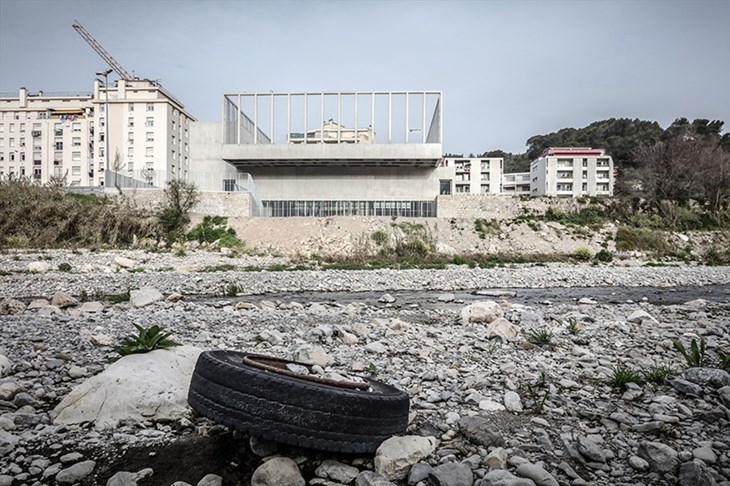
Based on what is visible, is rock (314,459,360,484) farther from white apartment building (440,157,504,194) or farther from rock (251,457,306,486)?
white apartment building (440,157,504,194)

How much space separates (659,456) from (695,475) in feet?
0.99

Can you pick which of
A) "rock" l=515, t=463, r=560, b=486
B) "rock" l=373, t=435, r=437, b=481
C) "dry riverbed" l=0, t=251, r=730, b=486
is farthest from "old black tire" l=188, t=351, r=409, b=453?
"rock" l=515, t=463, r=560, b=486

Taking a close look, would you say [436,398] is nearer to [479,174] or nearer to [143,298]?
[143,298]

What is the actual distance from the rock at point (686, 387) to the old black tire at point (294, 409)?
10.7 feet

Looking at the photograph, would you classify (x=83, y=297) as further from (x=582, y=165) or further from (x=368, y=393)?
(x=582, y=165)

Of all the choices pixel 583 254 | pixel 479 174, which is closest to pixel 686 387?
pixel 583 254

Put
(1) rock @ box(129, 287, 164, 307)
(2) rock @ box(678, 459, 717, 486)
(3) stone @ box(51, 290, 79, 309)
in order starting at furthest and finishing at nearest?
(1) rock @ box(129, 287, 164, 307)
(3) stone @ box(51, 290, 79, 309)
(2) rock @ box(678, 459, 717, 486)

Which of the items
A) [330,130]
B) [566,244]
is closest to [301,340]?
[566,244]

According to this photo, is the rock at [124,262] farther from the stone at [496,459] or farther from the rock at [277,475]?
the stone at [496,459]

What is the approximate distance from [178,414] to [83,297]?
10821mm

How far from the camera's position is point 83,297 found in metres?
12.7

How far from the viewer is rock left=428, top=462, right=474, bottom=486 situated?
2889 mm

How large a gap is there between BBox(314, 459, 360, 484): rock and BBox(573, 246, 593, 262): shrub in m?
29.3

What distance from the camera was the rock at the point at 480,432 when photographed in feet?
11.5
